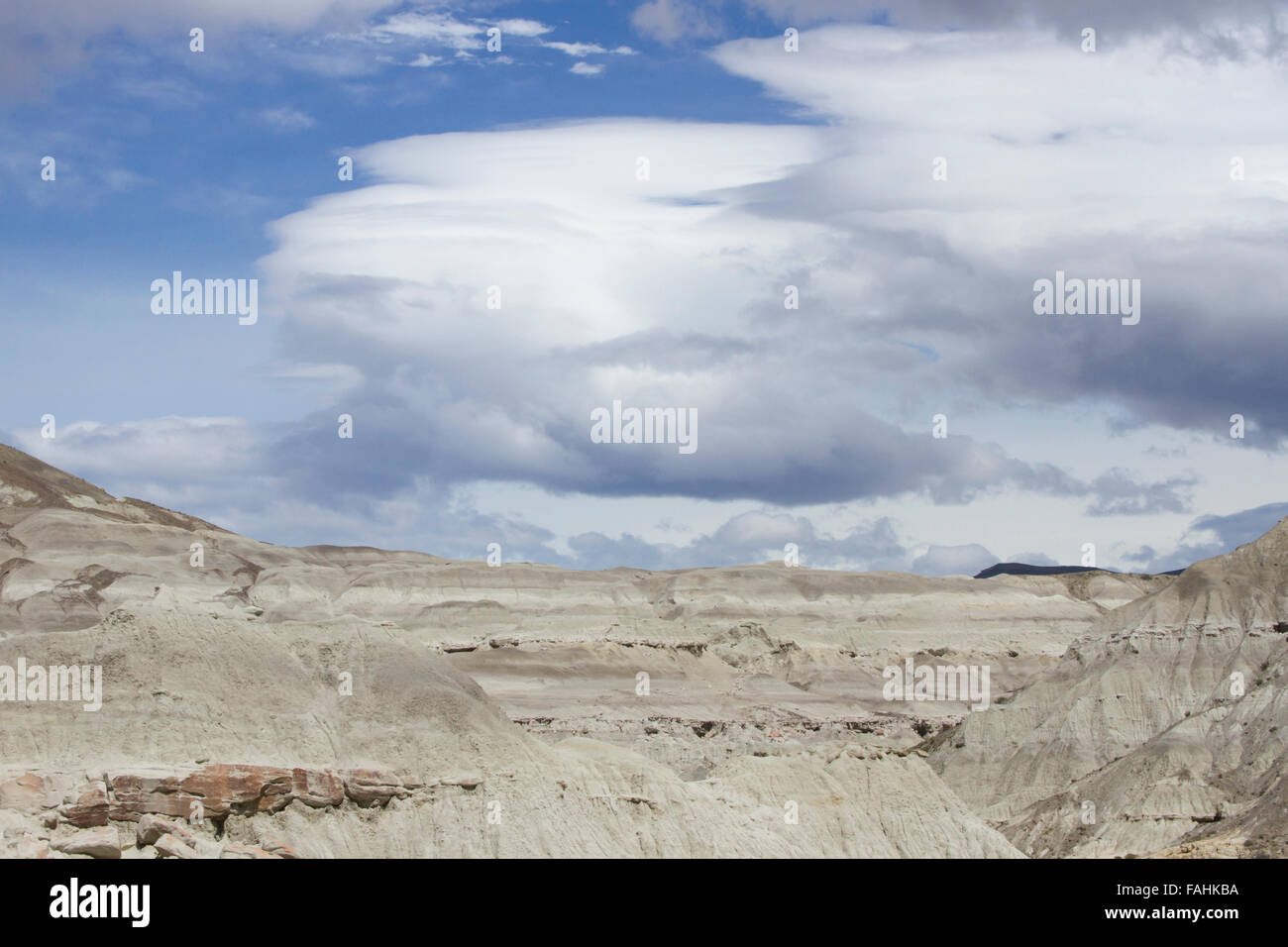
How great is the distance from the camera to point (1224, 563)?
77.1 m

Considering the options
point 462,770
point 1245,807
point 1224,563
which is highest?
point 1224,563

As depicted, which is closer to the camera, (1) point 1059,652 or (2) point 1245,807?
(2) point 1245,807

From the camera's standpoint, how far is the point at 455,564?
178 m

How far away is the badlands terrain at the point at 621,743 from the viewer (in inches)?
1517

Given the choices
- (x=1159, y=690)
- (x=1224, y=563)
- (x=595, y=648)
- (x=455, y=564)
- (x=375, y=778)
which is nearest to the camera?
(x=375, y=778)

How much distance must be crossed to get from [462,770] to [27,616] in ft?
300

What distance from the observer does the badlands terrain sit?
3853cm

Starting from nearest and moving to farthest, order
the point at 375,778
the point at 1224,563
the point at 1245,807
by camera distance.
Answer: the point at 375,778, the point at 1245,807, the point at 1224,563

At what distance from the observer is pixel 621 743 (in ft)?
278
